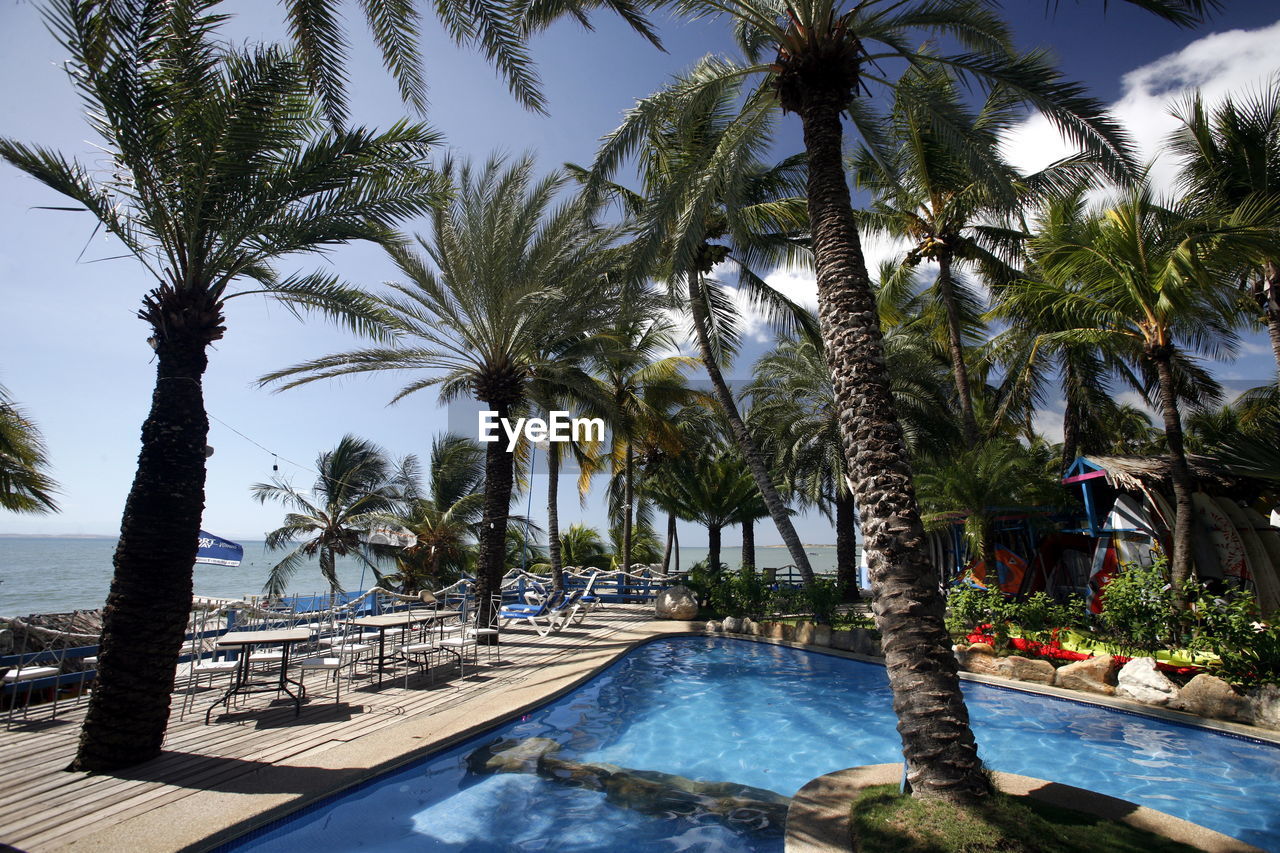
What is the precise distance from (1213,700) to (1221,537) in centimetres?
644

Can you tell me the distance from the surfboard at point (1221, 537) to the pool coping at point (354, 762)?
591 centimetres

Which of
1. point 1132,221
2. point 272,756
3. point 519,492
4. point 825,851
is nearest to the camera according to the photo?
point 825,851

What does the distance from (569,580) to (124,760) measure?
16.9m

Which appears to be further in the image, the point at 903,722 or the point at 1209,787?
the point at 1209,787

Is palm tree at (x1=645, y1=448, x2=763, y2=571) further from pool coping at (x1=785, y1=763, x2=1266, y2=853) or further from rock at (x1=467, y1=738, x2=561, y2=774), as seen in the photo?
pool coping at (x1=785, y1=763, x2=1266, y2=853)

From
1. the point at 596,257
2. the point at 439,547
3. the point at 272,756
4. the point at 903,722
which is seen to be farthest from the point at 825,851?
the point at 439,547

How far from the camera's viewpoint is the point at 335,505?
68.2 feet

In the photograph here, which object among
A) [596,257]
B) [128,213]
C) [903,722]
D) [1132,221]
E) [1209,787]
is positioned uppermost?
[596,257]

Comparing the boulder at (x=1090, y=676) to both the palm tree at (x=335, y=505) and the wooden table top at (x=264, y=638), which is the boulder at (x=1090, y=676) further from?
the palm tree at (x=335, y=505)

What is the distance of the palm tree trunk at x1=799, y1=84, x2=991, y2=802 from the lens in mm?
4027

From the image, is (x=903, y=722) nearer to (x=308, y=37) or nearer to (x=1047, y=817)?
(x=1047, y=817)

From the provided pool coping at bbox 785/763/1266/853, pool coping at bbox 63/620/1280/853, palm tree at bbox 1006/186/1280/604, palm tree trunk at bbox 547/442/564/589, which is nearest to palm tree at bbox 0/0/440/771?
pool coping at bbox 63/620/1280/853

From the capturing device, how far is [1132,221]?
915 cm

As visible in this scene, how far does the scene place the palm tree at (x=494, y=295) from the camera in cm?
1225
